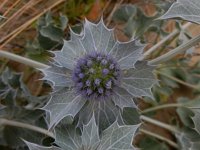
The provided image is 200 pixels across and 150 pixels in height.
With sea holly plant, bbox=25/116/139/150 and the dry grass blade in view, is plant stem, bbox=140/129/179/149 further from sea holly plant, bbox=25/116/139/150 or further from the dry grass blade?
the dry grass blade

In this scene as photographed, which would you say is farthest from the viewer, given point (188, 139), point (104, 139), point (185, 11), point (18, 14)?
point (18, 14)

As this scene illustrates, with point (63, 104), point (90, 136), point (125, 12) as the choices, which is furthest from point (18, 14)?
point (90, 136)

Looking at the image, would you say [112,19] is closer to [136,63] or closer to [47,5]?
[47,5]

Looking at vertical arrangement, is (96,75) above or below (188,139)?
above

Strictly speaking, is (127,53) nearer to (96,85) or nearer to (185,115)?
(96,85)

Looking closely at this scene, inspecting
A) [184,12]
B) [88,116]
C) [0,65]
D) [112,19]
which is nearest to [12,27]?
[0,65]

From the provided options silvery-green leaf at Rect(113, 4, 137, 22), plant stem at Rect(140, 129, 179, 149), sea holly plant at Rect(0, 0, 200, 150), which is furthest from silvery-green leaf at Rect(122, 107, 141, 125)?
silvery-green leaf at Rect(113, 4, 137, 22)
